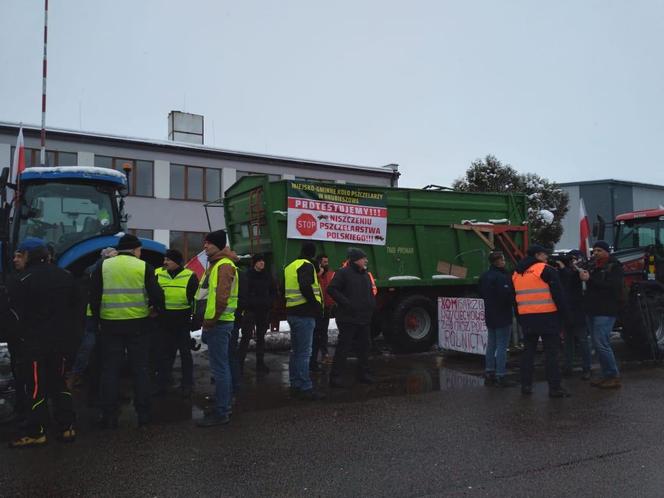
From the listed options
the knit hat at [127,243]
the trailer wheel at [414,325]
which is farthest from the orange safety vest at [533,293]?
the knit hat at [127,243]

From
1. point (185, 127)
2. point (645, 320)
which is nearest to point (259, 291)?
point (645, 320)

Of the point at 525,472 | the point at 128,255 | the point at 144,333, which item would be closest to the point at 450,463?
the point at 525,472

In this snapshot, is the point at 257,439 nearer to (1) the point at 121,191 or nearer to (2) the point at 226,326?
(2) the point at 226,326

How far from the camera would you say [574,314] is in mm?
8305

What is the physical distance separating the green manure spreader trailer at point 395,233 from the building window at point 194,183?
15.0m

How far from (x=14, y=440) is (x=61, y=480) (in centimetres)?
120

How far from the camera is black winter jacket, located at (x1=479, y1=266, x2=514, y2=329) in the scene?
303 inches

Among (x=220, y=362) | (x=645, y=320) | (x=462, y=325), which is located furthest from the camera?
(x=462, y=325)

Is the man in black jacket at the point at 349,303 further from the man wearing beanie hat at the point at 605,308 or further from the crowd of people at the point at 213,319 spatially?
the man wearing beanie hat at the point at 605,308

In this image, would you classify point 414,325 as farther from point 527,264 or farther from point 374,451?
point 374,451

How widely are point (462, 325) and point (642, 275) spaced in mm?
3391

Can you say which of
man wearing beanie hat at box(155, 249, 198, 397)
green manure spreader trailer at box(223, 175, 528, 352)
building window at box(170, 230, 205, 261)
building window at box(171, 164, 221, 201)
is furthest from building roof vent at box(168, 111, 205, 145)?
man wearing beanie hat at box(155, 249, 198, 397)

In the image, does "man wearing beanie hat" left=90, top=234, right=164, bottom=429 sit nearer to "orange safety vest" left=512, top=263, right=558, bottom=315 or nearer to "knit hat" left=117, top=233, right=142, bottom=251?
"knit hat" left=117, top=233, right=142, bottom=251

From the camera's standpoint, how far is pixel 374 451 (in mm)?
4895
